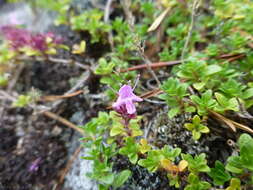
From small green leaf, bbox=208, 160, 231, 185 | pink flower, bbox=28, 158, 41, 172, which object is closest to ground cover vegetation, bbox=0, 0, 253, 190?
small green leaf, bbox=208, 160, 231, 185

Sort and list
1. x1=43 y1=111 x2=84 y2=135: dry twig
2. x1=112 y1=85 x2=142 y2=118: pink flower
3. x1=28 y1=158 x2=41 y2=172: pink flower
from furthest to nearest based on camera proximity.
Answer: x1=43 y1=111 x2=84 y2=135: dry twig, x1=28 y1=158 x2=41 y2=172: pink flower, x1=112 y1=85 x2=142 y2=118: pink flower

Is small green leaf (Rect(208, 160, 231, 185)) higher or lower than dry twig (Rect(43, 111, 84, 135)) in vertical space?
lower

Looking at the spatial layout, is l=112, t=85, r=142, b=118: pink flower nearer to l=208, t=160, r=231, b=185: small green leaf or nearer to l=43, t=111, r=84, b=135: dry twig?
l=208, t=160, r=231, b=185: small green leaf

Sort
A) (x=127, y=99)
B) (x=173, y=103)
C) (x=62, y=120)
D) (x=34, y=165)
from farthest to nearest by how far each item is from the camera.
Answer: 1. (x=62, y=120)
2. (x=34, y=165)
3. (x=173, y=103)
4. (x=127, y=99)

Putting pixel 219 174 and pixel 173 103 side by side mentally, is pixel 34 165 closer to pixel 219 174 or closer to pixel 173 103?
pixel 173 103

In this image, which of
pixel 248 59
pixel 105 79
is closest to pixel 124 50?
pixel 105 79

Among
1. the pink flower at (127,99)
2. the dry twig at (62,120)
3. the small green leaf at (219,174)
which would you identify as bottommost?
the small green leaf at (219,174)

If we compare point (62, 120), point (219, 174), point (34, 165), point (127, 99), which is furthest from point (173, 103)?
point (34, 165)

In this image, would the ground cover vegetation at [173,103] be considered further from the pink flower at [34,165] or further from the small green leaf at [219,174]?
the pink flower at [34,165]

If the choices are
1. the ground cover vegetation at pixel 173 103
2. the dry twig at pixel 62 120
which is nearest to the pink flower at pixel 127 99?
the ground cover vegetation at pixel 173 103
